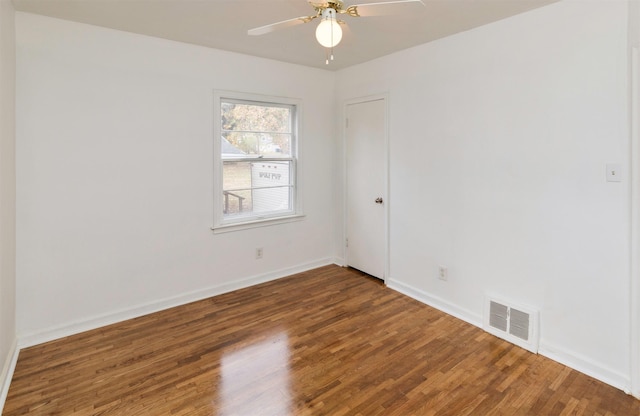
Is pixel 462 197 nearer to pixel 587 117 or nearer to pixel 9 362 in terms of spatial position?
pixel 587 117

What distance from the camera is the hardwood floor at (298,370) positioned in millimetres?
2090

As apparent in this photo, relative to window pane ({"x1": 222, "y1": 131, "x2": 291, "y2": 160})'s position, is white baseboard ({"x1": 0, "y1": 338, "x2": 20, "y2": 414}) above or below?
below

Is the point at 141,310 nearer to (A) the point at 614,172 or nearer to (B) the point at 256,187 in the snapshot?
(B) the point at 256,187

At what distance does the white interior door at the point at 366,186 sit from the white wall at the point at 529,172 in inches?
13.1

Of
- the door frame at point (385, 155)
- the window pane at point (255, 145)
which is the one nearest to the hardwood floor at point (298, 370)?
the door frame at point (385, 155)

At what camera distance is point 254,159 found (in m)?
3.96

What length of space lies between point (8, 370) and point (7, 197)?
3.74ft

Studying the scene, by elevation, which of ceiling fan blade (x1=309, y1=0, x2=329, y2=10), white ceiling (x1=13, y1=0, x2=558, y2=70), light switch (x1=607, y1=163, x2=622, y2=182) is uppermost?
white ceiling (x1=13, y1=0, x2=558, y2=70)

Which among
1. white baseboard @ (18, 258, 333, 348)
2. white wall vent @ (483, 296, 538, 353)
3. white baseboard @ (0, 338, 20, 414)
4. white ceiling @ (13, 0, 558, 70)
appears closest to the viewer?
white baseboard @ (0, 338, 20, 414)

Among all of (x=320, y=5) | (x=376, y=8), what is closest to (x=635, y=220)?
(x=376, y=8)

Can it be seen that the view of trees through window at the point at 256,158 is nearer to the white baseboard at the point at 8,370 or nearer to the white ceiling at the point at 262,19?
the white ceiling at the point at 262,19

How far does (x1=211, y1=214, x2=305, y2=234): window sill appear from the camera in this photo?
3.71 metres

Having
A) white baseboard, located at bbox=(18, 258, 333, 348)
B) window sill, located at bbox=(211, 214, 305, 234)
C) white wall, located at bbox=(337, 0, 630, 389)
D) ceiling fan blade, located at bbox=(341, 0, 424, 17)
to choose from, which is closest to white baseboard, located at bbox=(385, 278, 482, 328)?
white wall, located at bbox=(337, 0, 630, 389)

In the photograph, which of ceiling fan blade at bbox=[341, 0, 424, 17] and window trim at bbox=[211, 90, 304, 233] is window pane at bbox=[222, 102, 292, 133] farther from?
ceiling fan blade at bbox=[341, 0, 424, 17]
